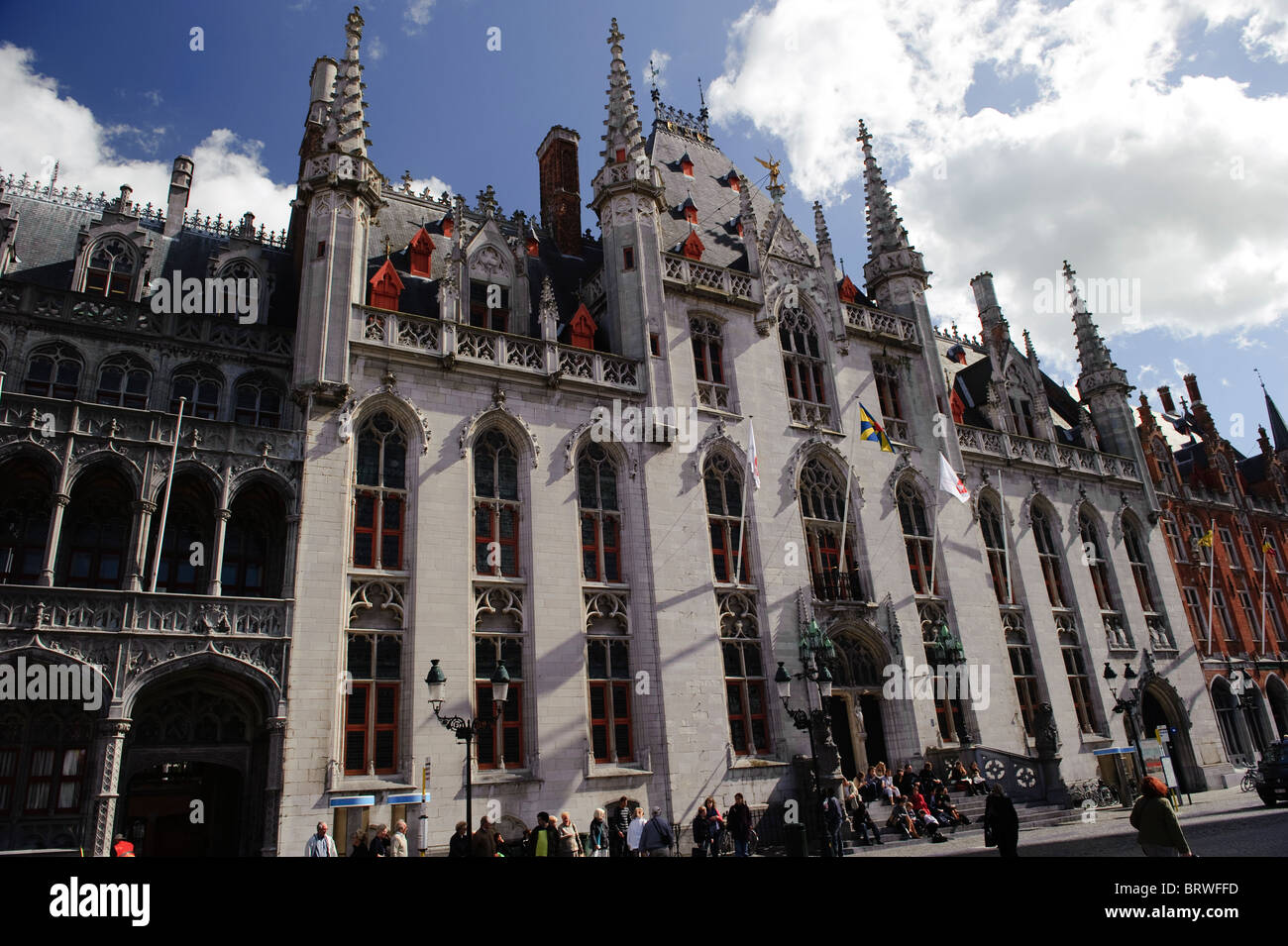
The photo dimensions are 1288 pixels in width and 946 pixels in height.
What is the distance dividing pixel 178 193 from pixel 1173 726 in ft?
134

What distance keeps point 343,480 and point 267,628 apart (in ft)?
13.3

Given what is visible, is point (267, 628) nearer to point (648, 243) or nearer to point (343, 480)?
point (343, 480)

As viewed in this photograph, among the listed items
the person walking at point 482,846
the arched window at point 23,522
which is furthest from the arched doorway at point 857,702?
the arched window at point 23,522

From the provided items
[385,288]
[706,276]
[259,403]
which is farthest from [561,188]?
[259,403]

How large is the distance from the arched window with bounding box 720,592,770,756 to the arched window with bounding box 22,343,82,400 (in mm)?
17589

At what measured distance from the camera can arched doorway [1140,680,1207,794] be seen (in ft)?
106

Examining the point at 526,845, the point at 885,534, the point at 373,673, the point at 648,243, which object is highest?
the point at 648,243

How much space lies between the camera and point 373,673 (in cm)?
1914

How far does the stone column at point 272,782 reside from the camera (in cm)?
1653

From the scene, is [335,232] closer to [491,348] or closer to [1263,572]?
[491,348]

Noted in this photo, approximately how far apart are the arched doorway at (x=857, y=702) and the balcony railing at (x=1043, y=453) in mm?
10402

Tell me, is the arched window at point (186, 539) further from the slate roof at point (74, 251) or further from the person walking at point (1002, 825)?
the person walking at point (1002, 825)
